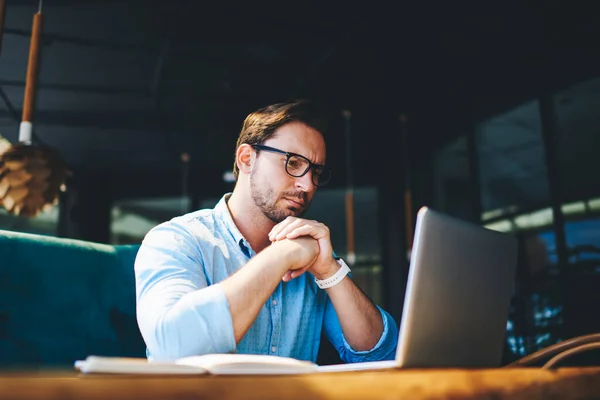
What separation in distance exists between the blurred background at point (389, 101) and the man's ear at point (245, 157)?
2.76ft

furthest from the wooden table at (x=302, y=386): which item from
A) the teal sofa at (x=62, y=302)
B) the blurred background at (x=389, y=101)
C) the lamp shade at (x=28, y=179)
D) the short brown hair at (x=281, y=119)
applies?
the blurred background at (x=389, y=101)

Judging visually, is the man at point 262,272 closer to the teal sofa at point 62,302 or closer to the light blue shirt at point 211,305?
the light blue shirt at point 211,305

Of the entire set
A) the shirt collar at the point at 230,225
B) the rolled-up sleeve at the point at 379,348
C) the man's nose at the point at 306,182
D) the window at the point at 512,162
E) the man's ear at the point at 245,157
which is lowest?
the rolled-up sleeve at the point at 379,348

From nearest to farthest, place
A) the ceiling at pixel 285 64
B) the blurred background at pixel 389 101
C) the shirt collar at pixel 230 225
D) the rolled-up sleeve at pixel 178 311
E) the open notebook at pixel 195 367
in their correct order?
the open notebook at pixel 195 367, the rolled-up sleeve at pixel 178 311, the shirt collar at pixel 230 225, the blurred background at pixel 389 101, the ceiling at pixel 285 64

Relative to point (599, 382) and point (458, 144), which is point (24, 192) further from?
point (458, 144)

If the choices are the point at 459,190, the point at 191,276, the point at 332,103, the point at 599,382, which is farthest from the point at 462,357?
the point at 332,103

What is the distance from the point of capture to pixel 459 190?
5.25 m

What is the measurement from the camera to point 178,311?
0.95 metres

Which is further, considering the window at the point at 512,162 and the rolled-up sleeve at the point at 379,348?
the window at the point at 512,162

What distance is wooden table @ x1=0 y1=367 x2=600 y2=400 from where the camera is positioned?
45cm

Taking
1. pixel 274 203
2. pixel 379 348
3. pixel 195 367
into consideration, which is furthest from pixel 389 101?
pixel 195 367

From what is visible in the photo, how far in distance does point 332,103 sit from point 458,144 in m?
1.52

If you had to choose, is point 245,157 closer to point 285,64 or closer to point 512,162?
point 512,162

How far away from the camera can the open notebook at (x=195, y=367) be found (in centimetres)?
57
